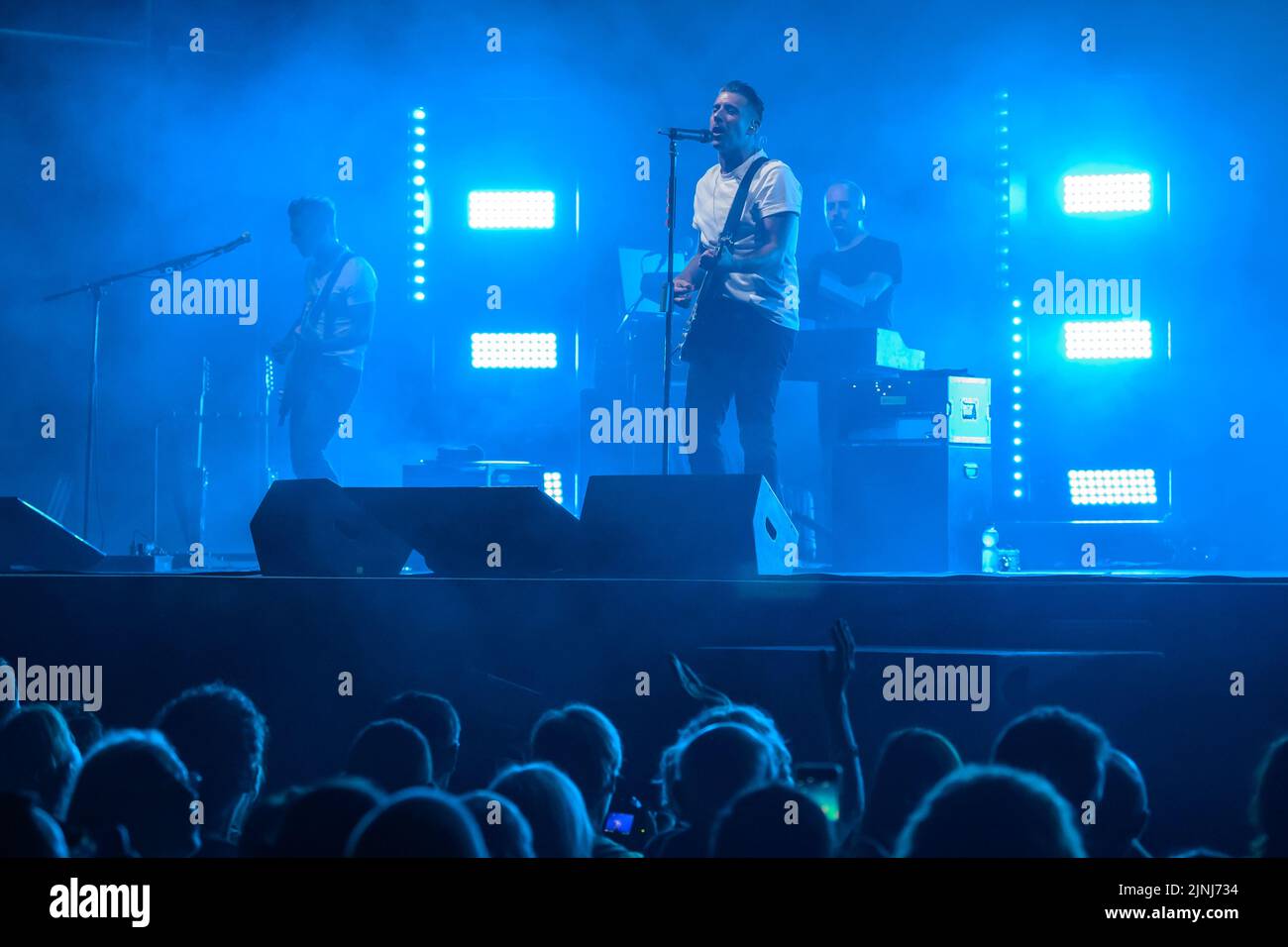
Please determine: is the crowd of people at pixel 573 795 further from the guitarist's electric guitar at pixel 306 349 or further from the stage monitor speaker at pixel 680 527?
the guitarist's electric guitar at pixel 306 349

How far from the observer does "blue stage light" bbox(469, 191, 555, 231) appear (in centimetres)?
965

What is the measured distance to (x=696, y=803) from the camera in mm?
2834

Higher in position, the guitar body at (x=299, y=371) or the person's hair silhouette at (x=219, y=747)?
the guitar body at (x=299, y=371)

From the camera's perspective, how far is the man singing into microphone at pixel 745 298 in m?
5.49

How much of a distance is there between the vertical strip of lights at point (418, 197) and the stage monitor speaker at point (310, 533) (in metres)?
5.45

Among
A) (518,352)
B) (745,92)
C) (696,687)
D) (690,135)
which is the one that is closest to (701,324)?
(690,135)

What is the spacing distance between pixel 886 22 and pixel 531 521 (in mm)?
6811

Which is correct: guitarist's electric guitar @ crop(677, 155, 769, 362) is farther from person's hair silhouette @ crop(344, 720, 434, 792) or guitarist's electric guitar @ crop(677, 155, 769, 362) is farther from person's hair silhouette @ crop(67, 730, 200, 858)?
person's hair silhouette @ crop(67, 730, 200, 858)

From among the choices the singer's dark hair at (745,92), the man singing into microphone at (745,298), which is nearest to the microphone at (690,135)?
the man singing into microphone at (745,298)

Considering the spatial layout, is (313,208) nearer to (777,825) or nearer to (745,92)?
(745,92)

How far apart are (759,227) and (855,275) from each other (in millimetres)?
2779

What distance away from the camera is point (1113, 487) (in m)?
8.55

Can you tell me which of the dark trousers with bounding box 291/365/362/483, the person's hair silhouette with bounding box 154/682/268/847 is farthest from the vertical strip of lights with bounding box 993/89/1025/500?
the person's hair silhouette with bounding box 154/682/268/847
